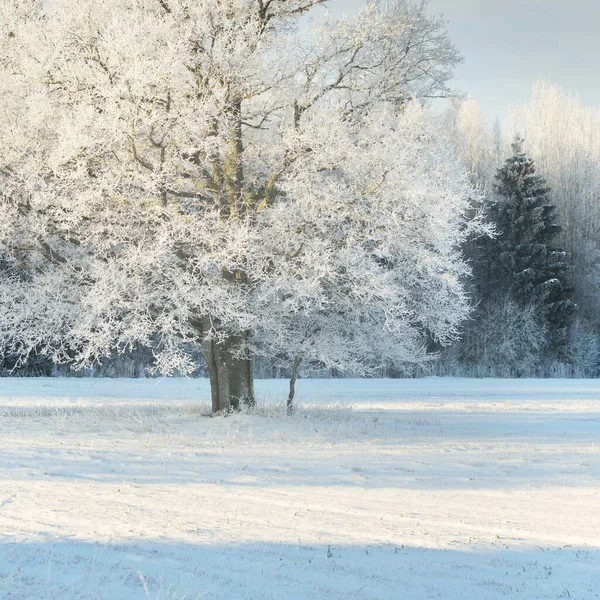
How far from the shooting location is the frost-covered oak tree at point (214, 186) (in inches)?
531

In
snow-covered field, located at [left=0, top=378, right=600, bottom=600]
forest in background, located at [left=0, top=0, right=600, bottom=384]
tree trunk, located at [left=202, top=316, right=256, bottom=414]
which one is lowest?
snow-covered field, located at [left=0, top=378, right=600, bottom=600]

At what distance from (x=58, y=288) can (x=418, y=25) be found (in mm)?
10218

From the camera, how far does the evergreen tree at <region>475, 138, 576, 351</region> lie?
38906mm

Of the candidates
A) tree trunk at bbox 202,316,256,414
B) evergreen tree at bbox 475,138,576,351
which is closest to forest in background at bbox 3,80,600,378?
evergreen tree at bbox 475,138,576,351

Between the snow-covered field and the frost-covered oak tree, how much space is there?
1.94 metres

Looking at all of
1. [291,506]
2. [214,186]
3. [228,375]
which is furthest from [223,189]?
[291,506]

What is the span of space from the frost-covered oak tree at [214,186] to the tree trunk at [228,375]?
0.05 meters

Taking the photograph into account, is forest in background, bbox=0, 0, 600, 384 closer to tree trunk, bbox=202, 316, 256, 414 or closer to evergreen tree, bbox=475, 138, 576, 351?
tree trunk, bbox=202, 316, 256, 414

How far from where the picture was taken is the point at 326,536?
771cm

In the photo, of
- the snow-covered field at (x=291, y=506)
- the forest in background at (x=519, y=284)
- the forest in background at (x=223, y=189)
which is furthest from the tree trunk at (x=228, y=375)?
the forest in background at (x=519, y=284)

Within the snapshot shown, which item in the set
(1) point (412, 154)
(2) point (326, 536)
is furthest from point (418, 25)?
(2) point (326, 536)

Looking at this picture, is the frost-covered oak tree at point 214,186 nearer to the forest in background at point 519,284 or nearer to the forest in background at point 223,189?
the forest in background at point 223,189

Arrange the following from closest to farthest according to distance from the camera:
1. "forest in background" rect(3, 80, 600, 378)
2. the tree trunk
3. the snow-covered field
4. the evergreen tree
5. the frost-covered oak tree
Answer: the snow-covered field < the frost-covered oak tree < the tree trunk < "forest in background" rect(3, 80, 600, 378) < the evergreen tree

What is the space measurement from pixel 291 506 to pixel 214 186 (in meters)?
7.96
